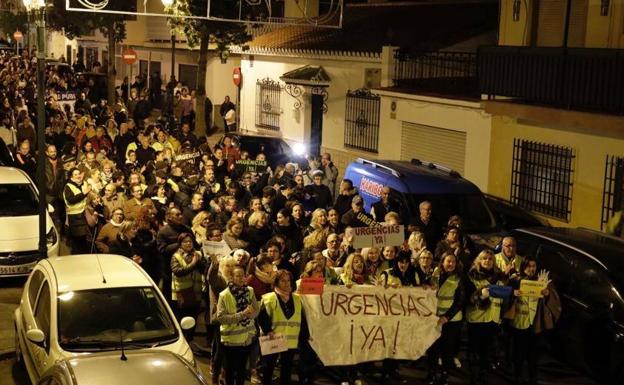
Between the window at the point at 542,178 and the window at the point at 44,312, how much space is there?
35.1 feet

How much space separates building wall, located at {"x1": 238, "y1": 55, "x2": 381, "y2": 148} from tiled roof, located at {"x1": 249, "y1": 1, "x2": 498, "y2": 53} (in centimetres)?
41

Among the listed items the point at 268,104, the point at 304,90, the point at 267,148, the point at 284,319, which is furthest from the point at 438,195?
the point at 268,104

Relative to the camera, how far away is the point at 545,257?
11.4 m

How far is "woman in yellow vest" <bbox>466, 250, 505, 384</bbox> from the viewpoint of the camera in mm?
10336

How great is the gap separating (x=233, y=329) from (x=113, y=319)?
120cm

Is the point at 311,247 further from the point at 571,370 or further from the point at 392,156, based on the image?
the point at 392,156

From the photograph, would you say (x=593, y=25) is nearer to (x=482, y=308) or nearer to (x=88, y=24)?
(x=482, y=308)

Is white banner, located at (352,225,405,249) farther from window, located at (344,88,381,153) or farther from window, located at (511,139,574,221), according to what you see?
window, located at (344,88,381,153)

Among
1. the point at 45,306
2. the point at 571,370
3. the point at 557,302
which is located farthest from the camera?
the point at 571,370

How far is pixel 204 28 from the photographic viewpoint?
25078mm

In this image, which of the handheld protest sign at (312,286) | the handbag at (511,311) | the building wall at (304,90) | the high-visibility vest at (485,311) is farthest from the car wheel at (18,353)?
the building wall at (304,90)

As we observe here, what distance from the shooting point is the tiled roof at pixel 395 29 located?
25.0 meters

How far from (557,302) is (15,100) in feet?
76.6

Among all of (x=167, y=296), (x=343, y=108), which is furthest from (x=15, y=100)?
(x=167, y=296)
